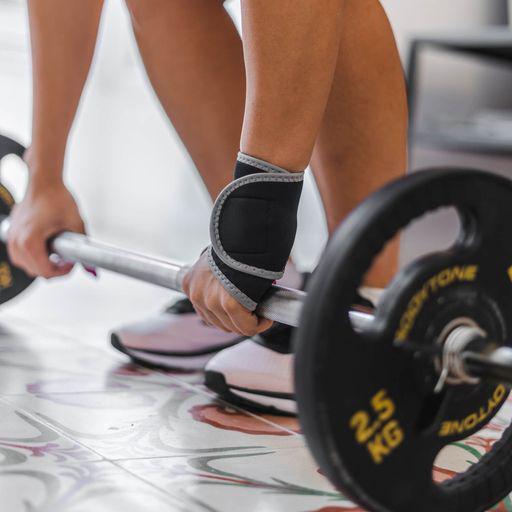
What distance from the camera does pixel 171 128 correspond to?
9.79ft

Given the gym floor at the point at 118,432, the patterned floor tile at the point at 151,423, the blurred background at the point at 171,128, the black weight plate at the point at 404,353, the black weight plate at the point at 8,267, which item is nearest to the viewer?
the black weight plate at the point at 404,353

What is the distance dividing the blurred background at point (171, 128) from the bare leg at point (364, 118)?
1.09m

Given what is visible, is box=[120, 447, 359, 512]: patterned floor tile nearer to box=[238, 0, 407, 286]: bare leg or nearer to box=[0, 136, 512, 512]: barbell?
box=[0, 136, 512, 512]: barbell

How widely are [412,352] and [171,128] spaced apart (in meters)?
2.43

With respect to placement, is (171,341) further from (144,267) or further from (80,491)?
(80,491)

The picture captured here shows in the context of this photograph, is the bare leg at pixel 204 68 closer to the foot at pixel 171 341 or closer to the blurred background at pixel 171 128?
the foot at pixel 171 341

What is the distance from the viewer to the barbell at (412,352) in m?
0.58

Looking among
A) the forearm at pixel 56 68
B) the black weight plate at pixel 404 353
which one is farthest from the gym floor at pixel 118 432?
the forearm at pixel 56 68

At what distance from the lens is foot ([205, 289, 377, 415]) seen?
993 millimetres

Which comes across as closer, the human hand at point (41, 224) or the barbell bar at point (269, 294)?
the barbell bar at point (269, 294)

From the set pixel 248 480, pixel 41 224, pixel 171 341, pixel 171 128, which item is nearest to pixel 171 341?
pixel 171 341

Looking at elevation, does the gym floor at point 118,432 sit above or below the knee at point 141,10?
below

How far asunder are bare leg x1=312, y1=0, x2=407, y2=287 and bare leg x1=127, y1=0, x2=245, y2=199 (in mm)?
121

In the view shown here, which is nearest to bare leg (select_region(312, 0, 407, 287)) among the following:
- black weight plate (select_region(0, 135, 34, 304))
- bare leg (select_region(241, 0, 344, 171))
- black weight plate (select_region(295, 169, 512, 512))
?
bare leg (select_region(241, 0, 344, 171))
